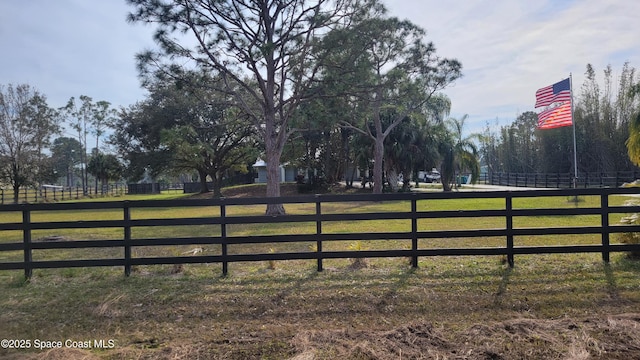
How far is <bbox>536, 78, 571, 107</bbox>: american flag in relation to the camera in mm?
23531

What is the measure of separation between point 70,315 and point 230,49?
1488cm

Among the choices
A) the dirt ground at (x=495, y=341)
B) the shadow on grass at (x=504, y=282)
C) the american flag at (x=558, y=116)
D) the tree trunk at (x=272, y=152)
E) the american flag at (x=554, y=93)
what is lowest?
the dirt ground at (x=495, y=341)

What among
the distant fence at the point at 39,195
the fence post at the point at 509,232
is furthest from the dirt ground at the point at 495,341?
the distant fence at the point at 39,195

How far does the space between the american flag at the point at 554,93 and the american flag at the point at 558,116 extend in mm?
400

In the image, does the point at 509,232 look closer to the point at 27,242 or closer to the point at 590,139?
the point at 27,242

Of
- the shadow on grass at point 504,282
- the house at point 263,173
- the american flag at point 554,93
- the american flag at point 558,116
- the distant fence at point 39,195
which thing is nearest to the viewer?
the shadow on grass at point 504,282

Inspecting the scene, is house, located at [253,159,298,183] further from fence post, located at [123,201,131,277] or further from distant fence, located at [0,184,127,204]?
fence post, located at [123,201,131,277]

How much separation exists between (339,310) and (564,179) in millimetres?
40014

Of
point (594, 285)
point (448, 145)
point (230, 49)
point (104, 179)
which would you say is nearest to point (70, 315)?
point (594, 285)

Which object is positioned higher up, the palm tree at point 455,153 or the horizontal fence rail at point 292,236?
the palm tree at point 455,153

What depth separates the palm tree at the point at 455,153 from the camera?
3500 cm

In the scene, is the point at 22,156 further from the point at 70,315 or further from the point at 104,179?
the point at 70,315

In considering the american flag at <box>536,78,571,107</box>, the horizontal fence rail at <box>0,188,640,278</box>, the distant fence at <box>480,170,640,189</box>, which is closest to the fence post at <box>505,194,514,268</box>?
the horizontal fence rail at <box>0,188,640,278</box>

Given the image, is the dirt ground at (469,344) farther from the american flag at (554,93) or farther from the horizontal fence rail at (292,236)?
the american flag at (554,93)
